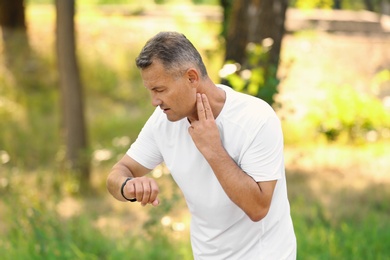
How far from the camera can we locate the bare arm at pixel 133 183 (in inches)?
111

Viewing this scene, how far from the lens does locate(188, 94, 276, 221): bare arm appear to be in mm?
2715

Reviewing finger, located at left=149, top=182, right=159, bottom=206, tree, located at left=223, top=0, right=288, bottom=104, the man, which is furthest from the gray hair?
tree, located at left=223, top=0, right=288, bottom=104

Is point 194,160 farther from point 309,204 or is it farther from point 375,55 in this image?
point 375,55

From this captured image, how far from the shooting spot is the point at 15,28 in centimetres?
1469

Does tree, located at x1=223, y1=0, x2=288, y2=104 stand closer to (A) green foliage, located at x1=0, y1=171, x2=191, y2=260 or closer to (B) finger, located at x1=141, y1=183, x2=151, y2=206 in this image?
(A) green foliage, located at x1=0, y1=171, x2=191, y2=260

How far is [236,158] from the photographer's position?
2.84 metres

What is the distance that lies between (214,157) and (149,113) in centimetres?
925

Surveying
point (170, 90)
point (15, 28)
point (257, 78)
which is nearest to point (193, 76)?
point (170, 90)

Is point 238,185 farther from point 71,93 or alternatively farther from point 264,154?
point 71,93

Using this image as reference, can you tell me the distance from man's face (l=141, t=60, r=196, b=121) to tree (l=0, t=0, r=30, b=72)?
11.8m

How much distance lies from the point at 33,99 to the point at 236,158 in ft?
34.8

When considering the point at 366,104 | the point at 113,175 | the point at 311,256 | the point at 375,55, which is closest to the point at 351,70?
the point at 375,55

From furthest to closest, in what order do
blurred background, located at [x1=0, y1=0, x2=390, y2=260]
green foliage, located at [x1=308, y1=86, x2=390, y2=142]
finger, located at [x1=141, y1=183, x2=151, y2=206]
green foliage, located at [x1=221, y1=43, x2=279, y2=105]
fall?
green foliage, located at [x1=308, y1=86, x2=390, y2=142] < green foliage, located at [x1=221, y1=43, x2=279, y2=105] < blurred background, located at [x1=0, y1=0, x2=390, y2=260] < finger, located at [x1=141, y1=183, x2=151, y2=206]

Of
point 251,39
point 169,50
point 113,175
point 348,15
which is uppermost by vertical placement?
point 169,50
